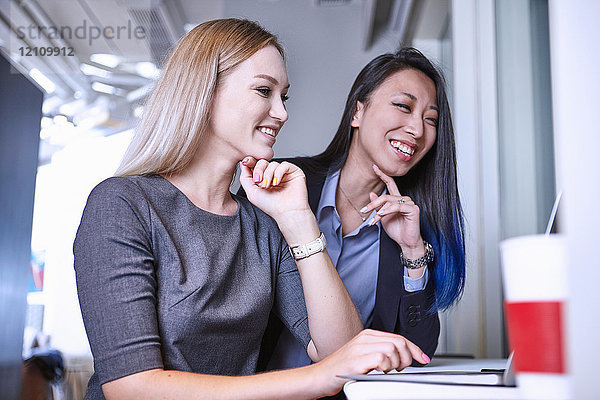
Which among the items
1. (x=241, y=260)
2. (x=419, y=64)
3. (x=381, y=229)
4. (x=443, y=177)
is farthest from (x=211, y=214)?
(x=419, y=64)

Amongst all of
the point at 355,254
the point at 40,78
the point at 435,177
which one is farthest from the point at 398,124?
the point at 40,78

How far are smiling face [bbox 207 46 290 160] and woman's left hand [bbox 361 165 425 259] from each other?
1.27 ft

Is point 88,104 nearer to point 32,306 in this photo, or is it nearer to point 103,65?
point 103,65

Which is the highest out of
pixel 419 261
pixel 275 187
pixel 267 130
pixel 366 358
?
pixel 267 130

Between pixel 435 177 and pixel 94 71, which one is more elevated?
pixel 94 71

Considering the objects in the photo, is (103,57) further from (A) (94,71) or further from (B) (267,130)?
(B) (267,130)

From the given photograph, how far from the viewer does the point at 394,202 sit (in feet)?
4.92

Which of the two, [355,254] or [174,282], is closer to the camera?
[174,282]

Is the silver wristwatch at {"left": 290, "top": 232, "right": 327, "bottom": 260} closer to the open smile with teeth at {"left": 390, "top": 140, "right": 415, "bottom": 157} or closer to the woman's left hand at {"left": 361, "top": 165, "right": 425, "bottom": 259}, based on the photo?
the woman's left hand at {"left": 361, "top": 165, "right": 425, "bottom": 259}

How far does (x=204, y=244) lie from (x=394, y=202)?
0.56 m

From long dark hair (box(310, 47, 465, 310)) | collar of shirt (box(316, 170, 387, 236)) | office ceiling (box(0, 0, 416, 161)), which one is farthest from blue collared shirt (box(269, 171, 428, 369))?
office ceiling (box(0, 0, 416, 161))

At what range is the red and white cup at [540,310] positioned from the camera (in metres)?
0.45

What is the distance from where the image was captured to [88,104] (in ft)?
8.29

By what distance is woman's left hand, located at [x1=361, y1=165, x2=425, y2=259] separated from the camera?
1.49 metres
